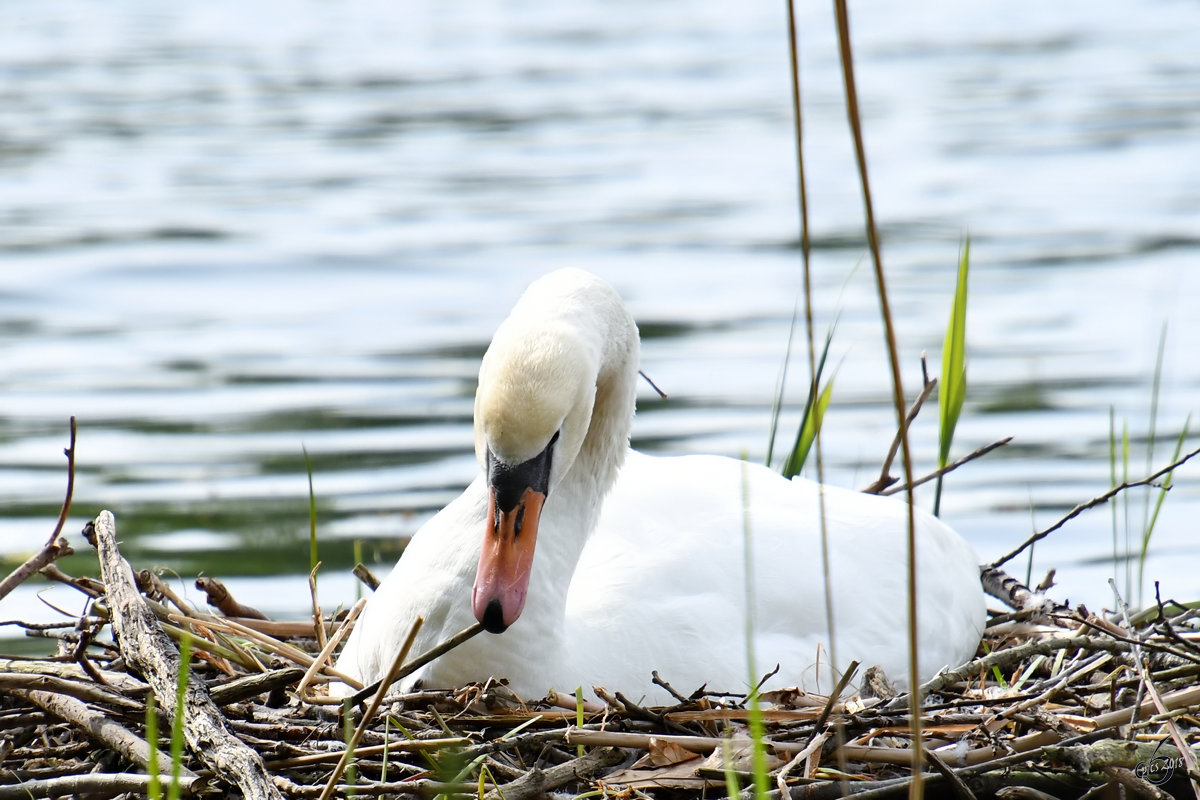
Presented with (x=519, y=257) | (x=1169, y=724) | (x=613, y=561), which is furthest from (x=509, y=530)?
(x=519, y=257)

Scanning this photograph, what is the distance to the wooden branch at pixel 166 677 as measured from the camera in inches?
125

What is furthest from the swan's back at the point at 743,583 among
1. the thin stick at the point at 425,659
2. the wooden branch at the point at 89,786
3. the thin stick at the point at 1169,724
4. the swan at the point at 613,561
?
the wooden branch at the point at 89,786

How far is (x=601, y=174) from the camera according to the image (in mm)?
16188

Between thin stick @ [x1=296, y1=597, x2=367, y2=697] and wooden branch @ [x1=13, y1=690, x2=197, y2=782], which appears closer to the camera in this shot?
wooden branch @ [x1=13, y1=690, x2=197, y2=782]

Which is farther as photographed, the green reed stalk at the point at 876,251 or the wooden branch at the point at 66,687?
the wooden branch at the point at 66,687

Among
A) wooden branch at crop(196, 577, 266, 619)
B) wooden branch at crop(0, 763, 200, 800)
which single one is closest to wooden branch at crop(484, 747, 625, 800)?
wooden branch at crop(0, 763, 200, 800)

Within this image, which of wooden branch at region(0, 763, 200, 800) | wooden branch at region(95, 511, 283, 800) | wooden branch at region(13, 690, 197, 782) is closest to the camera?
wooden branch at region(95, 511, 283, 800)

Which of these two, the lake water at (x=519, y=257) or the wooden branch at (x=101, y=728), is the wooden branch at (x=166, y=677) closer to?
the wooden branch at (x=101, y=728)

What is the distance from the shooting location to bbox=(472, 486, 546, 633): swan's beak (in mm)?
3900

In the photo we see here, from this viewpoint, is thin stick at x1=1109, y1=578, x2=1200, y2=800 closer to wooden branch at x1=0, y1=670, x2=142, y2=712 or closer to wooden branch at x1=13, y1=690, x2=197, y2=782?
wooden branch at x1=13, y1=690, x2=197, y2=782

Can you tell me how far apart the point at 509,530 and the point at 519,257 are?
8889mm

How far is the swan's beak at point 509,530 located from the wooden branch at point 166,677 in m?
0.69

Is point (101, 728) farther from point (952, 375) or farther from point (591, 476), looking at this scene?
point (952, 375)

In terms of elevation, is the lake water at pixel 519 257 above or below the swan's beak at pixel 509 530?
below
